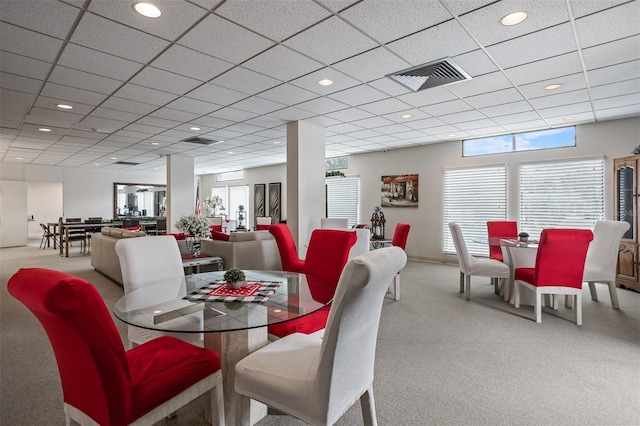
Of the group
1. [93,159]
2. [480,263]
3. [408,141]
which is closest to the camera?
[480,263]

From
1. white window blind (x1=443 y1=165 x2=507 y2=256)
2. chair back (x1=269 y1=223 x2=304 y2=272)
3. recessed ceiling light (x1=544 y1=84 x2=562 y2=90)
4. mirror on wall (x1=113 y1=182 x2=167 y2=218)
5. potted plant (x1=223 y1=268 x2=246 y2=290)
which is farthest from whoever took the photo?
mirror on wall (x1=113 y1=182 x2=167 y2=218)

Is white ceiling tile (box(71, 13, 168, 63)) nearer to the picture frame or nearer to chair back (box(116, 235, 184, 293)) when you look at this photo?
chair back (box(116, 235, 184, 293))

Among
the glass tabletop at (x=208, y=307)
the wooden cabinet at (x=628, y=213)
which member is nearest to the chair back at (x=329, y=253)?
the glass tabletop at (x=208, y=307)

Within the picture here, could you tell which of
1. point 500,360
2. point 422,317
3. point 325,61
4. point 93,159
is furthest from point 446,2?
point 93,159

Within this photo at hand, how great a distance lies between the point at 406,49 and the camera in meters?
3.04

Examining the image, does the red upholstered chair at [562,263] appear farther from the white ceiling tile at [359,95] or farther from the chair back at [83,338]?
the chair back at [83,338]

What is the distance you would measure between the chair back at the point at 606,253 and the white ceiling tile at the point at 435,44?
10.2 feet

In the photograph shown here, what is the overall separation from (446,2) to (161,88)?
327 centimetres

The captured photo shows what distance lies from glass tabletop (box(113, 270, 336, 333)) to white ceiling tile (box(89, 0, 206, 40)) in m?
2.01

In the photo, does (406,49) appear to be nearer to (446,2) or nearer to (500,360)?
(446,2)

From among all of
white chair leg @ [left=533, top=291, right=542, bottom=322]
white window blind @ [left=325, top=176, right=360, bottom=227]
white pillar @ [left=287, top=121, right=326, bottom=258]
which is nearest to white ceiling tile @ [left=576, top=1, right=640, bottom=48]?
white chair leg @ [left=533, top=291, right=542, bottom=322]

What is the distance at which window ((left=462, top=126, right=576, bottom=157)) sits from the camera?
19.7ft

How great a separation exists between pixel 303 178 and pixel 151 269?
3450 millimetres

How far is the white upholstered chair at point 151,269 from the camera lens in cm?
224
